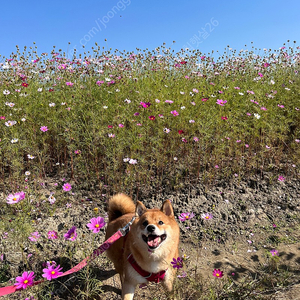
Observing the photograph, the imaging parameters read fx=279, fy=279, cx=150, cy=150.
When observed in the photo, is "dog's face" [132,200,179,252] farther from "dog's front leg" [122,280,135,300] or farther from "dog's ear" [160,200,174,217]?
"dog's front leg" [122,280,135,300]

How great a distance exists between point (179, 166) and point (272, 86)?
3737mm

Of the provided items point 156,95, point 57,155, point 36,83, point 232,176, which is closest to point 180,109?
point 156,95

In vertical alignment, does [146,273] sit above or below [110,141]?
below

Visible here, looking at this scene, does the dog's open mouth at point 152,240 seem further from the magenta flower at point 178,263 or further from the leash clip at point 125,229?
the leash clip at point 125,229

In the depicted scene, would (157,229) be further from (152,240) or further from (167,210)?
(167,210)

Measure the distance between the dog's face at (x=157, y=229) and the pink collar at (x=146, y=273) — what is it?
0.63 feet

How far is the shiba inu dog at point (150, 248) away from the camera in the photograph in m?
1.96

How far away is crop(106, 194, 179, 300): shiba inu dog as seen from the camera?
6.43 ft

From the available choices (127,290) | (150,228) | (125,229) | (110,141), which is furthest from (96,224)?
(110,141)

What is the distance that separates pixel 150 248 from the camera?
1951 millimetres

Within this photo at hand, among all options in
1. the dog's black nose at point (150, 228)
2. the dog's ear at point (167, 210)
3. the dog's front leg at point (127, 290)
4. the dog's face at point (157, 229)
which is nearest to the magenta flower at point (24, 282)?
the dog's front leg at point (127, 290)

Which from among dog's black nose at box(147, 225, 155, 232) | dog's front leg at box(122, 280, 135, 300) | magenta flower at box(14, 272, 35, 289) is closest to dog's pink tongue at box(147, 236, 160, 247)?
dog's black nose at box(147, 225, 155, 232)

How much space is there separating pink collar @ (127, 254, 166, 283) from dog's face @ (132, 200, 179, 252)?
0.19 metres

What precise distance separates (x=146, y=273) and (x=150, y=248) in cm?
28
